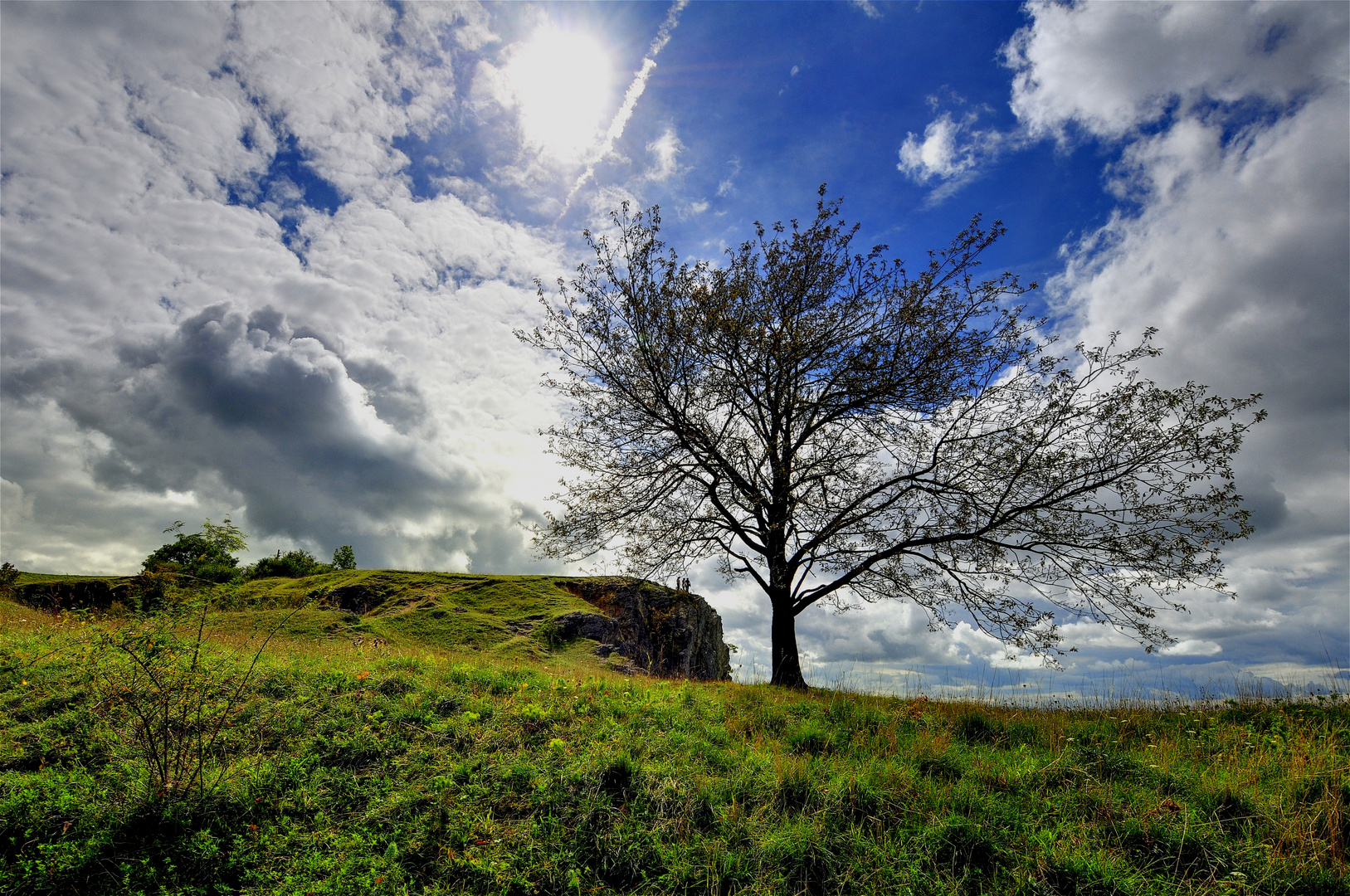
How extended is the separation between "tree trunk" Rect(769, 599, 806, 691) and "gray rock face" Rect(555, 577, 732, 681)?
518cm

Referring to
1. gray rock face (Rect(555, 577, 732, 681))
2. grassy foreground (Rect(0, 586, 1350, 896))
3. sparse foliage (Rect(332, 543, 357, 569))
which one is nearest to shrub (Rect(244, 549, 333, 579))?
sparse foliage (Rect(332, 543, 357, 569))

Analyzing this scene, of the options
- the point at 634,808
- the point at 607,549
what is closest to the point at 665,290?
the point at 607,549

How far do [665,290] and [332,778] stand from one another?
34.8 feet

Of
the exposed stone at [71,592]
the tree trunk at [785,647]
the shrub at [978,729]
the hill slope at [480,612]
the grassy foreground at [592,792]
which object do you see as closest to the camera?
the grassy foreground at [592,792]

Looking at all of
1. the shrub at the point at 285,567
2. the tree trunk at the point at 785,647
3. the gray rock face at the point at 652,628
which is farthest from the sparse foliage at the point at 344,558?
the tree trunk at the point at 785,647

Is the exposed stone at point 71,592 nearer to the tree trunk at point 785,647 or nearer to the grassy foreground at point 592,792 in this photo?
the grassy foreground at point 592,792

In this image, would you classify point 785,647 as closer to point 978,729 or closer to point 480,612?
point 978,729

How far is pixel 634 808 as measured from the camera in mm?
5777

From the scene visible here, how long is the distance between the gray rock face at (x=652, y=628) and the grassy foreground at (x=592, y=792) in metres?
10.8

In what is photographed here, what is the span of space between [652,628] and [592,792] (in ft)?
58.0

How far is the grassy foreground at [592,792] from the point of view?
503cm

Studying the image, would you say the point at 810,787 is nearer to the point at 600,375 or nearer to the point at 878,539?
the point at 878,539

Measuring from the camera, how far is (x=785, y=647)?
44.2ft

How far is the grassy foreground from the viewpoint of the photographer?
5.03 metres
